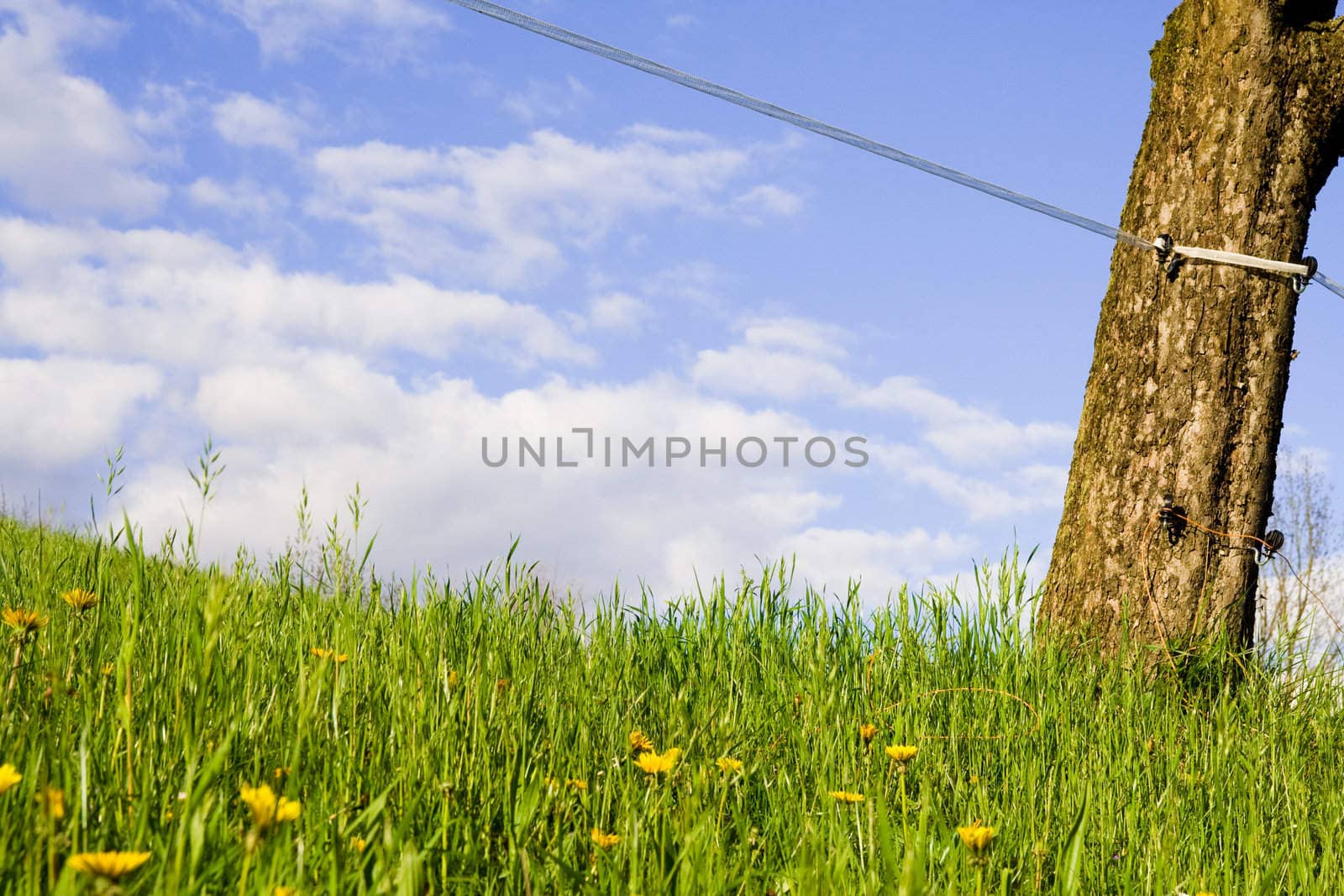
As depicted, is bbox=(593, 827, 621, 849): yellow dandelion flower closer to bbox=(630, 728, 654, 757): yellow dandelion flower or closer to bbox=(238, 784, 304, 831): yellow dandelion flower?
bbox=(630, 728, 654, 757): yellow dandelion flower

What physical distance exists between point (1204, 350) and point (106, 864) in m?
4.24

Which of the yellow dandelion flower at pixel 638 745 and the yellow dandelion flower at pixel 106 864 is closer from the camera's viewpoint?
the yellow dandelion flower at pixel 106 864

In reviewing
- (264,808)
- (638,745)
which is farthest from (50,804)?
(638,745)

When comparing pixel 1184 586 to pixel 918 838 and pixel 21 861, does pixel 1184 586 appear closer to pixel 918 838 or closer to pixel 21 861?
pixel 918 838

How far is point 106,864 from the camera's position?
1.11m

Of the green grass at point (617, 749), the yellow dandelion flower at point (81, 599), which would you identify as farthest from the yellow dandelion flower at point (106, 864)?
the yellow dandelion flower at point (81, 599)

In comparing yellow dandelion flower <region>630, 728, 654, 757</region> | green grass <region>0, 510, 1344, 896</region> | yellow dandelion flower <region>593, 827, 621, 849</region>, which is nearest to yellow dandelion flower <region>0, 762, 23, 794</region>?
green grass <region>0, 510, 1344, 896</region>

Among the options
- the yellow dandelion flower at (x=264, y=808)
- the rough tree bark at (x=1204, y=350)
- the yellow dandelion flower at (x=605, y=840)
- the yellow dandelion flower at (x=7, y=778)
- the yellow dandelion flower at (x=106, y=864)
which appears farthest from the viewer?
the rough tree bark at (x=1204, y=350)

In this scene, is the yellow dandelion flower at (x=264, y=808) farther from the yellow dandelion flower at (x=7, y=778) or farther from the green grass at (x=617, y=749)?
the yellow dandelion flower at (x=7, y=778)

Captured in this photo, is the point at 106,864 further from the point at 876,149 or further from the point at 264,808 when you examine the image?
the point at 876,149

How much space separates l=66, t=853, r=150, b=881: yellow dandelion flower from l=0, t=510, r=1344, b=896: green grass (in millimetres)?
51

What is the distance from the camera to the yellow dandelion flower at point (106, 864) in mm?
1105

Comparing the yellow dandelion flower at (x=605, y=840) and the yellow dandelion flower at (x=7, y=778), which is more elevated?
the yellow dandelion flower at (x=7, y=778)

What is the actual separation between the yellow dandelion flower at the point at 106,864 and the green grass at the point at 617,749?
0.05 meters
